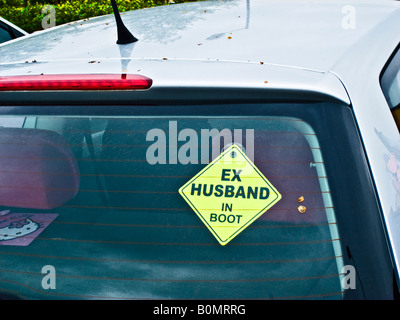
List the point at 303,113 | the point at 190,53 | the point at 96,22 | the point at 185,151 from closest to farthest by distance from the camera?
the point at 303,113 < the point at 185,151 < the point at 190,53 < the point at 96,22

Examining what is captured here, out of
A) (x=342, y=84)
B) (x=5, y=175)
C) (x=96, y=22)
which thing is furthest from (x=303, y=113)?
(x=96, y=22)

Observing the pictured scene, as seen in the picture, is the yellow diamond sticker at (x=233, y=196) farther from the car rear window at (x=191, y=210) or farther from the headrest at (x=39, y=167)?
the headrest at (x=39, y=167)

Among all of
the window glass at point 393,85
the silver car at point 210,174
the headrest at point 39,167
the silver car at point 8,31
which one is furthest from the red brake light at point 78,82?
the silver car at point 8,31

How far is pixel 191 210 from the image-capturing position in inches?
62.6

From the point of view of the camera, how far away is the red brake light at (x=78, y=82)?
5.14ft

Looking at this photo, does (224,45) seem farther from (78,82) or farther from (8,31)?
(8,31)

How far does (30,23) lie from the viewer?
410 inches

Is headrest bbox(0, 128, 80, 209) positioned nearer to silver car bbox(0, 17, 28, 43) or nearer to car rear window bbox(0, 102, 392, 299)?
car rear window bbox(0, 102, 392, 299)

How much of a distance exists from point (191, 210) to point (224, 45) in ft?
2.01

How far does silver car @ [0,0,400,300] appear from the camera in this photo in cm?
147

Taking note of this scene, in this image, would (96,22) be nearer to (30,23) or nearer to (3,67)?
(3,67)

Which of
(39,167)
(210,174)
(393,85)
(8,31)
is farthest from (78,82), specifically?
(8,31)

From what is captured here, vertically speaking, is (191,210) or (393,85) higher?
(393,85)

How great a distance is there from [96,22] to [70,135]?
117cm
